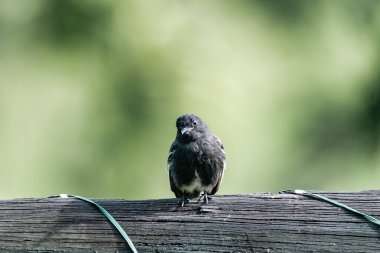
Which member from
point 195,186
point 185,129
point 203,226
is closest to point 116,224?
point 203,226

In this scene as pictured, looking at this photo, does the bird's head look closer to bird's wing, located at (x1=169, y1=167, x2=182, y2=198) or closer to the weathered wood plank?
bird's wing, located at (x1=169, y1=167, x2=182, y2=198)

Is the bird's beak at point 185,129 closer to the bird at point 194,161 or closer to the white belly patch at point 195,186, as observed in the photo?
the bird at point 194,161

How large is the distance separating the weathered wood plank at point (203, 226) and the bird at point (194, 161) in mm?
1854

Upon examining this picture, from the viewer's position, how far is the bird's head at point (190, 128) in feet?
16.5

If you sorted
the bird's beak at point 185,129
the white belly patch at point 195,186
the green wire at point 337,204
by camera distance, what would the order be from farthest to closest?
the bird's beak at point 185,129, the white belly patch at point 195,186, the green wire at point 337,204

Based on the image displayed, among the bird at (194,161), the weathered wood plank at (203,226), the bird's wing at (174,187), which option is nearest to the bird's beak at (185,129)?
the bird at (194,161)

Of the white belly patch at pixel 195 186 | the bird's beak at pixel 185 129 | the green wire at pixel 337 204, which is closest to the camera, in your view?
the green wire at pixel 337 204

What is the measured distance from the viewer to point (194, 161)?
491 centimetres

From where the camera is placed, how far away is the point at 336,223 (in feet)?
9.14

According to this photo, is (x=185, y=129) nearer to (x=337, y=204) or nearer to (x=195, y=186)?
(x=195, y=186)

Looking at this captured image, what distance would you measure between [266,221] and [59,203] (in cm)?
94

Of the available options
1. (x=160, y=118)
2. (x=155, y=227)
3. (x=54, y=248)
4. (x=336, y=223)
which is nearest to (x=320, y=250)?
(x=336, y=223)

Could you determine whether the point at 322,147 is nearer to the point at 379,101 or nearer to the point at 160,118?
the point at 379,101

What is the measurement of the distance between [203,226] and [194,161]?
2.05 meters
